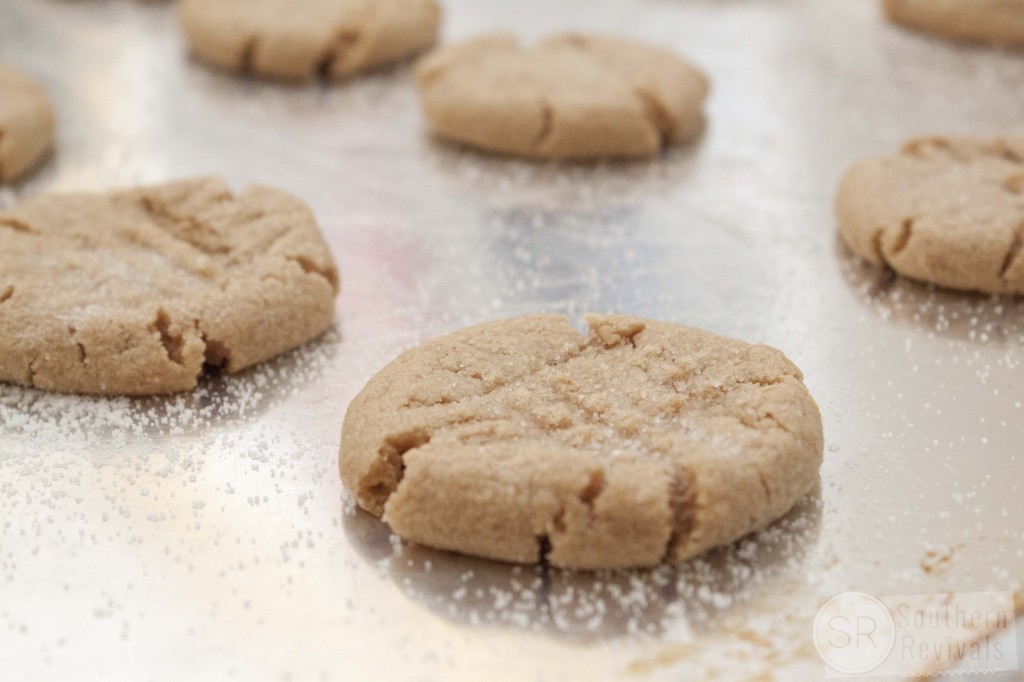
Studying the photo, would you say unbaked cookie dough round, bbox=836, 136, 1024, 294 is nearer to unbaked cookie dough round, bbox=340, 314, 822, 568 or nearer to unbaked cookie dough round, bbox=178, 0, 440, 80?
unbaked cookie dough round, bbox=340, 314, 822, 568

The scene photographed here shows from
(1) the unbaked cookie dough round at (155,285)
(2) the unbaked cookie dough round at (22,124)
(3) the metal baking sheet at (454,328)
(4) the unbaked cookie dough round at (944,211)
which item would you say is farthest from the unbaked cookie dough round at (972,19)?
(2) the unbaked cookie dough round at (22,124)

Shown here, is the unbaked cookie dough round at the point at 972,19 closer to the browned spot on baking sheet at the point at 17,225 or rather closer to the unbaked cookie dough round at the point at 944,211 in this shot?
the unbaked cookie dough round at the point at 944,211

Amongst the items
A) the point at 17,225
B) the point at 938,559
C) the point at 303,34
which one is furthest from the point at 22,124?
the point at 938,559

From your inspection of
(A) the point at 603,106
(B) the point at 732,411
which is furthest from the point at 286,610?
(A) the point at 603,106

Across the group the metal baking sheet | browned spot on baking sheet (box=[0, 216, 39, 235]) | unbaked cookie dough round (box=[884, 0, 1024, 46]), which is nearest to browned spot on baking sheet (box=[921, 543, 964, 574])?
the metal baking sheet

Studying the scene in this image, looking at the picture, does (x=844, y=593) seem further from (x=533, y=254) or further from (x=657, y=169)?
(x=657, y=169)

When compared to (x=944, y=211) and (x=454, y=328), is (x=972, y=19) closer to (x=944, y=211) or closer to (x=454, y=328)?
(x=944, y=211)
